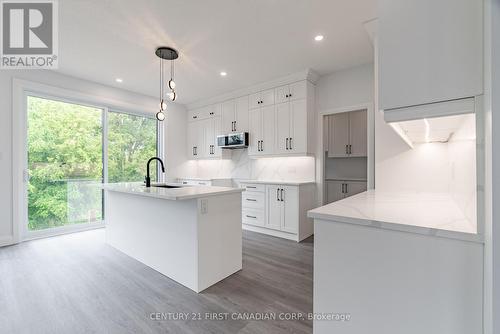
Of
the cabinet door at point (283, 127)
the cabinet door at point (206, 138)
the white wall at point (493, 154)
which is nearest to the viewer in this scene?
the white wall at point (493, 154)

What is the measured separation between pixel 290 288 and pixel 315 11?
2852mm

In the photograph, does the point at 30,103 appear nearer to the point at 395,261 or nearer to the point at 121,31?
the point at 121,31

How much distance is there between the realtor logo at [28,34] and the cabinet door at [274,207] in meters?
3.59

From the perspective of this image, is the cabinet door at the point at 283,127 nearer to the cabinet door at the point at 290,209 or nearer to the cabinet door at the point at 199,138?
the cabinet door at the point at 290,209

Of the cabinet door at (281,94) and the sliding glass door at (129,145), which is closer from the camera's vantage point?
the cabinet door at (281,94)

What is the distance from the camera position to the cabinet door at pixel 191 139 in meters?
5.80

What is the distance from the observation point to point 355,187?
4.71 metres

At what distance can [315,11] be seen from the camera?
90.9 inches

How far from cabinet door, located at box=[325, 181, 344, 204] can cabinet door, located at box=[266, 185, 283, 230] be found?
1.67 m

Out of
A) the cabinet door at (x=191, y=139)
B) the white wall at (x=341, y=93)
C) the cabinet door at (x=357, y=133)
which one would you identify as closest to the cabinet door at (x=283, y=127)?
the white wall at (x=341, y=93)

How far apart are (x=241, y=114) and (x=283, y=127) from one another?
111cm

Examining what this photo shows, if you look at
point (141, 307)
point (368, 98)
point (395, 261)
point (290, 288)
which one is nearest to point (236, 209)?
point (290, 288)

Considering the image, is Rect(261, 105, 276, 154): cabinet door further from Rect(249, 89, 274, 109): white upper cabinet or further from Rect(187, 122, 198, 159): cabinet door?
Rect(187, 122, 198, 159): cabinet door

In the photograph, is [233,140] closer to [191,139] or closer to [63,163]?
[191,139]
